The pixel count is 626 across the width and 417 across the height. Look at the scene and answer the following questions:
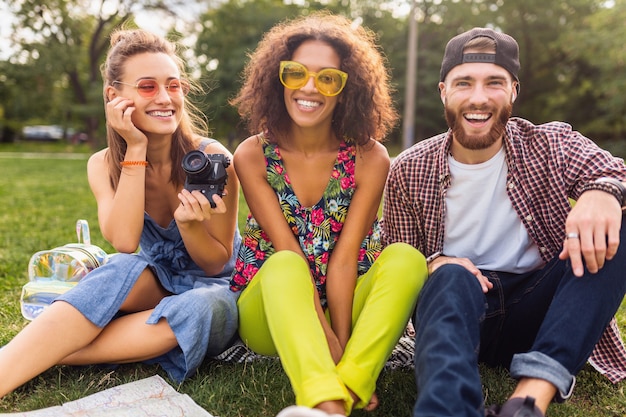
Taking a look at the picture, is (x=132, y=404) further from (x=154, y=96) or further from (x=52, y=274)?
(x=154, y=96)

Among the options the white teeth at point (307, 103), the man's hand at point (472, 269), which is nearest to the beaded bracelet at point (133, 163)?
the white teeth at point (307, 103)

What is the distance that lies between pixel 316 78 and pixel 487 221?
3.26 ft

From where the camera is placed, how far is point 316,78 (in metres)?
2.58

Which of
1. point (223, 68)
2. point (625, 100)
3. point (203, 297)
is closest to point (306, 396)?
point (203, 297)

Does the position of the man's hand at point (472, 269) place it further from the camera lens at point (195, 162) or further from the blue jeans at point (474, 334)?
the camera lens at point (195, 162)

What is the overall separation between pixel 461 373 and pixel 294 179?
130 centimetres

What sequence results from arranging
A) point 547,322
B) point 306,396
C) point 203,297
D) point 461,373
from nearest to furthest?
point 461,373
point 306,396
point 547,322
point 203,297

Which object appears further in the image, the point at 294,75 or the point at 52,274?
the point at 52,274

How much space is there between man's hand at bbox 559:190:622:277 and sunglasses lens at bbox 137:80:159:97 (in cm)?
190

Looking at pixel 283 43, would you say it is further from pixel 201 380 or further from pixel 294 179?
pixel 201 380

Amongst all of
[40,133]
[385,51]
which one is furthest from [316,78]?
[40,133]

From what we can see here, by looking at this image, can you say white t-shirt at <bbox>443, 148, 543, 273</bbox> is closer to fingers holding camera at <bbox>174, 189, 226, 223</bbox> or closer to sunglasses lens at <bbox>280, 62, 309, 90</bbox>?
sunglasses lens at <bbox>280, 62, 309, 90</bbox>

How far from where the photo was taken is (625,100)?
2161 centimetres

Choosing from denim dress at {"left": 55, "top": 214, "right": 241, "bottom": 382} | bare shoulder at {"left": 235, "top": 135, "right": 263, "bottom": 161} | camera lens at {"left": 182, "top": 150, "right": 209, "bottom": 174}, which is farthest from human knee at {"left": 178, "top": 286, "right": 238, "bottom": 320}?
bare shoulder at {"left": 235, "top": 135, "right": 263, "bottom": 161}
